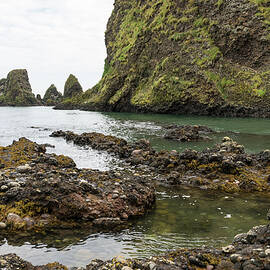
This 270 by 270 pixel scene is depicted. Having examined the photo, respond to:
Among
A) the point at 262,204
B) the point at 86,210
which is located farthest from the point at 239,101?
the point at 86,210

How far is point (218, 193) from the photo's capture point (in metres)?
13.1

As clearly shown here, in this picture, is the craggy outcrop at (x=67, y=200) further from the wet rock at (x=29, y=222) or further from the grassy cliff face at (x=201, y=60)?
the grassy cliff face at (x=201, y=60)

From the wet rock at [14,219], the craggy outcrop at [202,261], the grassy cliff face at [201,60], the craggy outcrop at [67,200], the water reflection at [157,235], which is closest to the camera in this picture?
the craggy outcrop at [202,261]

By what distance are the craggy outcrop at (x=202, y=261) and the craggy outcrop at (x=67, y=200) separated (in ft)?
9.02

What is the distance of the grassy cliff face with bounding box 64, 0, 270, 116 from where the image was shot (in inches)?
2699

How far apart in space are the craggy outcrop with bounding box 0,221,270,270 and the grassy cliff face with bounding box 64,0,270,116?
6313 cm

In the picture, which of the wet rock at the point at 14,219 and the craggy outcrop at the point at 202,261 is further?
the wet rock at the point at 14,219

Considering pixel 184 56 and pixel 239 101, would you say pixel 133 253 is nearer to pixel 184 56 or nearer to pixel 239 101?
pixel 239 101

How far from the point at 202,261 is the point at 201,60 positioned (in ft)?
239

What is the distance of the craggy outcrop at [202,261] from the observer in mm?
5703

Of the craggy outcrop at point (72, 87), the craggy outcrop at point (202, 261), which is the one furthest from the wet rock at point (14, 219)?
the craggy outcrop at point (72, 87)

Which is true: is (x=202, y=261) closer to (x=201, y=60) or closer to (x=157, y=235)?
(x=157, y=235)

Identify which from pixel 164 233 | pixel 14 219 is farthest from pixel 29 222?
pixel 164 233

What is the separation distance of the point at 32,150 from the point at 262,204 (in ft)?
50.7
